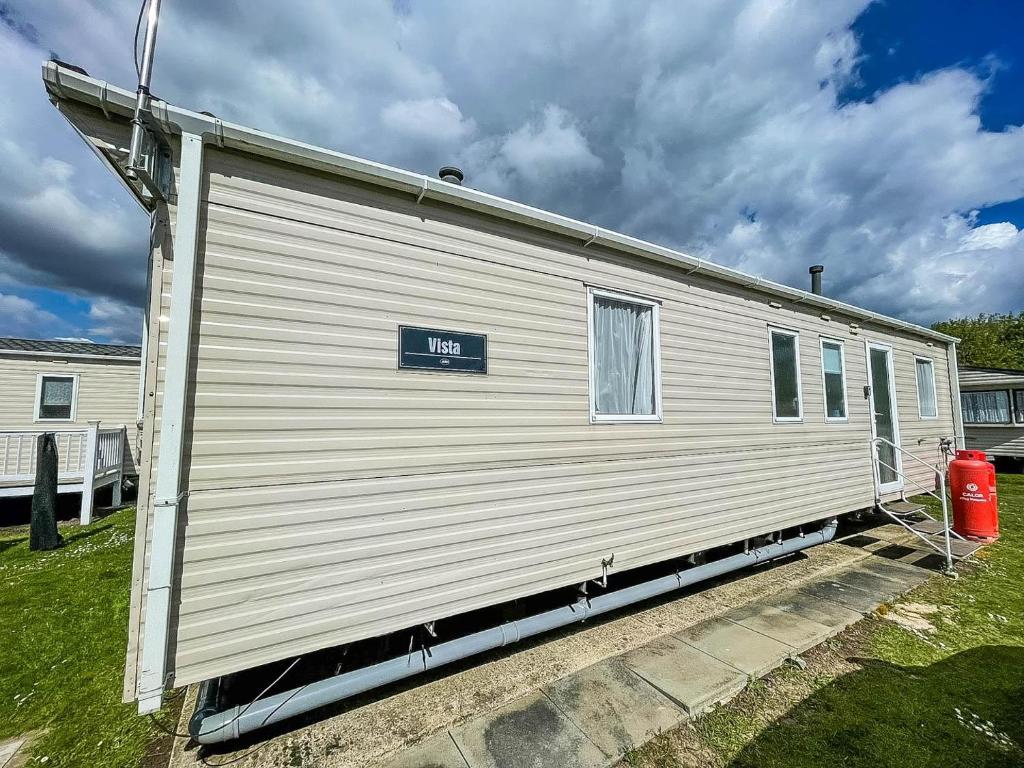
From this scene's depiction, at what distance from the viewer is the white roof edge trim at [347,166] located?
2184 millimetres

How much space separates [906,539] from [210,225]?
9962mm

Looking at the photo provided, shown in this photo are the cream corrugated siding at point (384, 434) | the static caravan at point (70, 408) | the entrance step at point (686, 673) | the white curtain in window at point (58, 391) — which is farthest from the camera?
the white curtain in window at point (58, 391)

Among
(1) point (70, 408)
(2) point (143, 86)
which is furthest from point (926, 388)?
(1) point (70, 408)

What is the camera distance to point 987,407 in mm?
14570

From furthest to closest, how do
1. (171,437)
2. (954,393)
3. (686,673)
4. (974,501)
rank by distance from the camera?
(954,393) → (974,501) → (686,673) → (171,437)

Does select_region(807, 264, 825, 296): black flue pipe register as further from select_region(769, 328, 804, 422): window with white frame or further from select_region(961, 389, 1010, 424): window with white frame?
select_region(961, 389, 1010, 424): window with white frame

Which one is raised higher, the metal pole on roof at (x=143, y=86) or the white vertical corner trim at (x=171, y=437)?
the metal pole on roof at (x=143, y=86)

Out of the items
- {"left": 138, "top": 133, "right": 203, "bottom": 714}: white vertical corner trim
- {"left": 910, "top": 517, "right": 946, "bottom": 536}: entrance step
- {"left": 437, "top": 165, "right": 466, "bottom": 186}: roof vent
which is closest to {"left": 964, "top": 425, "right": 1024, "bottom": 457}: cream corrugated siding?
{"left": 910, "top": 517, "right": 946, "bottom": 536}: entrance step

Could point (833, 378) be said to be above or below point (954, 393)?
above

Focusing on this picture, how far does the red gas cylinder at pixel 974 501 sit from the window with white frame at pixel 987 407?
12233 millimetres

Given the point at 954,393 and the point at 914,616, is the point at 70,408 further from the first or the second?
the point at 954,393

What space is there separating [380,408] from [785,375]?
5.62 m

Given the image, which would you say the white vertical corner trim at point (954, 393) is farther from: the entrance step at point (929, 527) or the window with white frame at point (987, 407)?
the window with white frame at point (987, 407)

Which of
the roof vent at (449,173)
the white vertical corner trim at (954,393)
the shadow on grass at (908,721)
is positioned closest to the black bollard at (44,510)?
the roof vent at (449,173)
